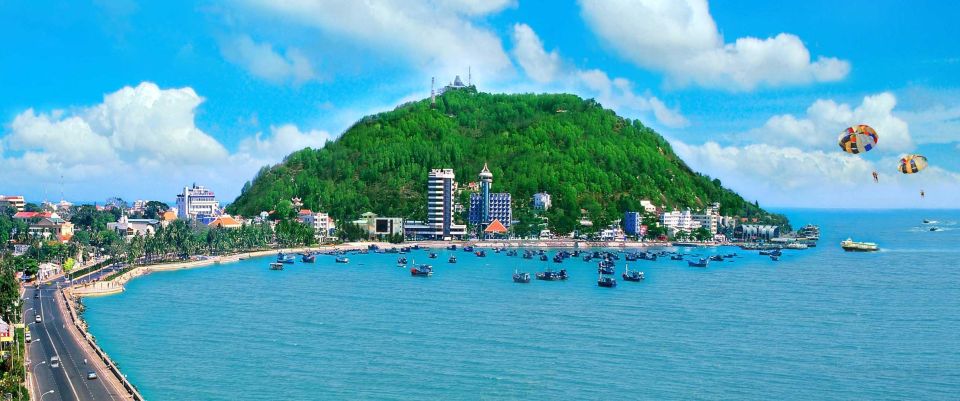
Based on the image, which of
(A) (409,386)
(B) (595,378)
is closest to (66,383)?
(A) (409,386)

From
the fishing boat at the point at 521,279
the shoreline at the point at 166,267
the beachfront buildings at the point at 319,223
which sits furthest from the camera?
the beachfront buildings at the point at 319,223

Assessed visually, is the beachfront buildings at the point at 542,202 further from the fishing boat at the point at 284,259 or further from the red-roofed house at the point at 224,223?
the fishing boat at the point at 284,259

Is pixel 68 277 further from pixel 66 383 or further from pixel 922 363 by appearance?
pixel 922 363

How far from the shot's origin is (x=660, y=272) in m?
90.1

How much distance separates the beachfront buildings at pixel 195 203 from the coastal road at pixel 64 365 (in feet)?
324

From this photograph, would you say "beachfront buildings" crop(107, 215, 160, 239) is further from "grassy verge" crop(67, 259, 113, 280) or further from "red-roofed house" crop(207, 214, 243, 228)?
"grassy verge" crop(67, 259, 113, 280)

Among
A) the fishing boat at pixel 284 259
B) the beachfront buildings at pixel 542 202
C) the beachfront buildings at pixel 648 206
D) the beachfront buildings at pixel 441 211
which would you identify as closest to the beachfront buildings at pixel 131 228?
the fishing boat at pixel 284 259

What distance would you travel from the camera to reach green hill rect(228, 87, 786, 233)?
511ft

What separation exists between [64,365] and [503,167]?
13782 cm

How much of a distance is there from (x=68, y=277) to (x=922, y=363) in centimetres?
6498

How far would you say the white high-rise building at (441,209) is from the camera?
5541 inches

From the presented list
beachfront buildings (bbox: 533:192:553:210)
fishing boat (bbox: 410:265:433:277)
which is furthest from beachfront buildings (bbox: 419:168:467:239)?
fishing boat (bbox: 410:265:433:277)

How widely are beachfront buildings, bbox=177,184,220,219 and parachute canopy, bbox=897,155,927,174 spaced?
12582 centimetres

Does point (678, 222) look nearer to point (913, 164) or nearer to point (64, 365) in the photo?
point (913, 164)
